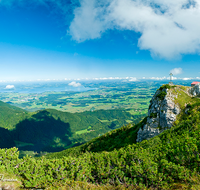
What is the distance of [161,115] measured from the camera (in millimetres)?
55469

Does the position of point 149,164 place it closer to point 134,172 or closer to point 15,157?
point 134,172

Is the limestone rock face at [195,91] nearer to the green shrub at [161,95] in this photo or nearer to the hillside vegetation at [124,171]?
the green shrub at [161,95]

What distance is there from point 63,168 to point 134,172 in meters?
14.0

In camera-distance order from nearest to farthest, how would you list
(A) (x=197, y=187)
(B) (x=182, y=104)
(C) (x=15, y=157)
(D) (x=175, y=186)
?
1. (A) (x=197, y=187)
2. (D) (x=175, y=186)
3. (C) (x=15, y=157)
4. (B) (x=182, y=104)

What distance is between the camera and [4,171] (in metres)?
22.4

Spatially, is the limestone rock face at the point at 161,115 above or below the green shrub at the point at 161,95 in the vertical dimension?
below

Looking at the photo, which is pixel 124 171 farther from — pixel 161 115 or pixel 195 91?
pixel 195 91

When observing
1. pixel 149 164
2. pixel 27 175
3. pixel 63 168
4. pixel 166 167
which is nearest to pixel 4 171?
pixel 27 175

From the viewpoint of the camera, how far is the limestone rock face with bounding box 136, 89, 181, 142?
172ft

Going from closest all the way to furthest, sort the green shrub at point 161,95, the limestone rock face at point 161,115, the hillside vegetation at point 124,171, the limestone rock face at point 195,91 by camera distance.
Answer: the hillside vegetation at point 124,171
the limestone rock face at point 161,115
the limestone rock face at point 195,91
the green shrub at point 161,95

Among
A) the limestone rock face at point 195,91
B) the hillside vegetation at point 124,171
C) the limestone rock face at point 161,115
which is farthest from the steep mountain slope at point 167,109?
the hillside vegetation at point 124,171

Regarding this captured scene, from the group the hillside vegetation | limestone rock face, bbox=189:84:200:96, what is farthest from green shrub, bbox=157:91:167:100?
the hillside vegetation

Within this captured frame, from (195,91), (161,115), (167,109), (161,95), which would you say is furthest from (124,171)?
(195,91)

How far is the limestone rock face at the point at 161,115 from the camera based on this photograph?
2062 inches
